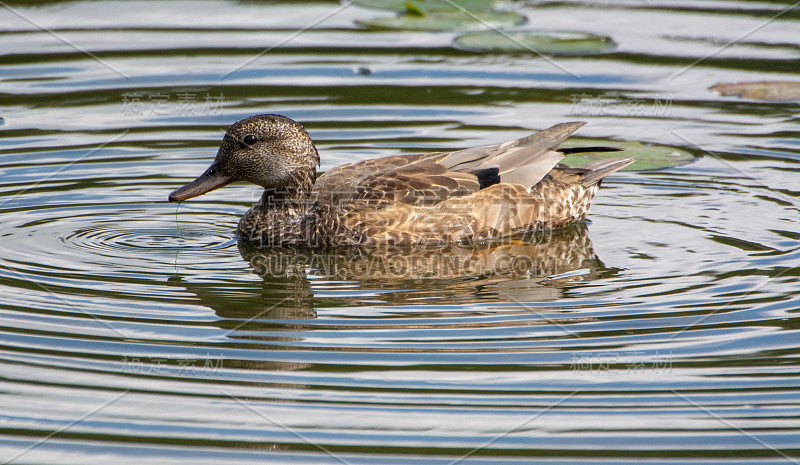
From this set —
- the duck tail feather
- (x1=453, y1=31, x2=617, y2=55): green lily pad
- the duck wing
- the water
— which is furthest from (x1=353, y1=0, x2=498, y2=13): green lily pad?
the duck wing

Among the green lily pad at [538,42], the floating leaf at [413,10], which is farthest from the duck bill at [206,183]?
the floating leaf at [413,10]

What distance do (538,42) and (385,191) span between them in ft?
17.4

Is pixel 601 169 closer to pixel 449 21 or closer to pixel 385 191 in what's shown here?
pixel 385 191

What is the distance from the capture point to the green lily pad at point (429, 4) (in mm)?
14773

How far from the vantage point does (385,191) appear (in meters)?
8.96

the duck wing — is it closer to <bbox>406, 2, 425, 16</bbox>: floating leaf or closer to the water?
the water

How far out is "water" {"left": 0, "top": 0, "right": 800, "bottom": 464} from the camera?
5.75m

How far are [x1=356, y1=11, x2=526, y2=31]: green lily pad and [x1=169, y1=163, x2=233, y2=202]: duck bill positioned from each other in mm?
5690

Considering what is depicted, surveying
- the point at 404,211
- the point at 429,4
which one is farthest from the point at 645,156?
the point at 429,4

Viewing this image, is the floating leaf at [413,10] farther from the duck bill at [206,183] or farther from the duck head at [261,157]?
the duck bill at [206,183]

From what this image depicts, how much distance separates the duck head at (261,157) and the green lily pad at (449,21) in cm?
536

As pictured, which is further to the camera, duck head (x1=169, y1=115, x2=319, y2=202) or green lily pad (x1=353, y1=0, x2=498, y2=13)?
green lily pad (x1=353, y1=0, x2=498, y2=13)

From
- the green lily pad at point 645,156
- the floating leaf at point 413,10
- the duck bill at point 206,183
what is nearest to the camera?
the duck bill at point 206,183

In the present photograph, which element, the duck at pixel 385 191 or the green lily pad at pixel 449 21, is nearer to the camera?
the duck at pixel 385 191
